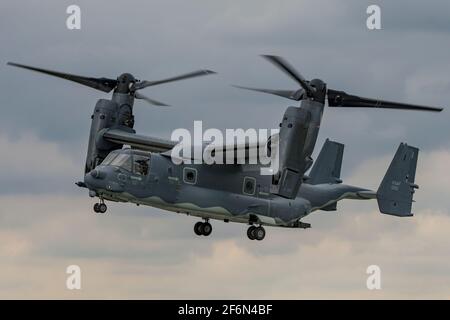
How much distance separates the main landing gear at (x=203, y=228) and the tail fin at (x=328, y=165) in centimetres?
683

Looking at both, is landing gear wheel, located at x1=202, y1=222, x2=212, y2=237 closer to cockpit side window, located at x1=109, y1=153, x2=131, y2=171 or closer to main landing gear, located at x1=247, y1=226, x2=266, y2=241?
main landing gear, located at x1=247, y1=226, x2=266, y2=241

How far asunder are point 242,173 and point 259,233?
9.82ft

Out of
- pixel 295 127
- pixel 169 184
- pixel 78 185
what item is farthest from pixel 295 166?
pixel 78 185

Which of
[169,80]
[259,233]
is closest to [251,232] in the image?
[259,233]

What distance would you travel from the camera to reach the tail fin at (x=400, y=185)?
7750 cm

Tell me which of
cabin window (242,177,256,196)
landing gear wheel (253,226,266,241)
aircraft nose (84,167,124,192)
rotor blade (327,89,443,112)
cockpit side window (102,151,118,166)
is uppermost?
rotor blade (327,89,443,112)

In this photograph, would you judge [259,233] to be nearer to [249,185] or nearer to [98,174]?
[249,185]

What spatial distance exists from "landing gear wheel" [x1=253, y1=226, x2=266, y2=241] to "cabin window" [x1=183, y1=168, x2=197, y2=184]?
394 cm

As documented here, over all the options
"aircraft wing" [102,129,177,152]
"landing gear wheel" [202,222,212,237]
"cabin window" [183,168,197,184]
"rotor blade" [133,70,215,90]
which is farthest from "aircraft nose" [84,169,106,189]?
"rotor blade" [133,70,215,90]

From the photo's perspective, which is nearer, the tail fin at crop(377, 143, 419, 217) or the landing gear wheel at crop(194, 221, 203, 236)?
the landing gear wheel at crop(194, 221, 203, 236)

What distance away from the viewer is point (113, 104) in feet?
254

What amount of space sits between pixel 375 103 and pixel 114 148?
14186 millimetres

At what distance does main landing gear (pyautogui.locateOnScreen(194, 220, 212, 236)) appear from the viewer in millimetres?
75000

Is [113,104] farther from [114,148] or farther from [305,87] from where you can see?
[305,87]
